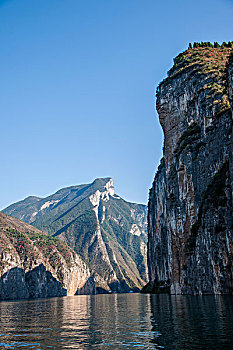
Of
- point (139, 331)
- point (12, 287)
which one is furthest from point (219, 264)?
point (12, 287)

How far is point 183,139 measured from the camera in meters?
77.3

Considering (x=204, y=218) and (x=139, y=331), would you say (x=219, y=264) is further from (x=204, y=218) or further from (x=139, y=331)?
(x=139, y=331)

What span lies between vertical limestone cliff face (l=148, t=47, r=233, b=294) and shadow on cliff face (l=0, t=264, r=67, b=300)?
104m

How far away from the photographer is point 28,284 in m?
180

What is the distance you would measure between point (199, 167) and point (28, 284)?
14270cm

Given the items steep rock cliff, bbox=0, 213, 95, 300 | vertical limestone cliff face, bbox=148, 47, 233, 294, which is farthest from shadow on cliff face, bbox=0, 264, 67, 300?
vertical limestone cliff face, bbox=148, 47, 233, 294

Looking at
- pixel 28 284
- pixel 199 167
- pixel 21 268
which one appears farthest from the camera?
pixel 28 284

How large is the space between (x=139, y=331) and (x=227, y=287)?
31412 millimetres

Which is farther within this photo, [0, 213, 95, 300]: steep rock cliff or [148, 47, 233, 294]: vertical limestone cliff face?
[0, 213, 95, 300]: steep rock cliff

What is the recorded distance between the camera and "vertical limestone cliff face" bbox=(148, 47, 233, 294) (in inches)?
2046

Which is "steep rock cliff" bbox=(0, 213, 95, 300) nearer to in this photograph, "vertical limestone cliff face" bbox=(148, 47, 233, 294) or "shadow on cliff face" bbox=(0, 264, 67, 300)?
"shadow on cliff face" bbox=(0, 264, 67, 300)

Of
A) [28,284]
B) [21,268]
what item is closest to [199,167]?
[21,268]

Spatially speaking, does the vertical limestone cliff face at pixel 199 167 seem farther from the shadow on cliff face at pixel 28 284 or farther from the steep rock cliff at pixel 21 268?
the steep rock cliff at pixel 21 268

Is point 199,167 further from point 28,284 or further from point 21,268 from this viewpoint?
point 28,284
